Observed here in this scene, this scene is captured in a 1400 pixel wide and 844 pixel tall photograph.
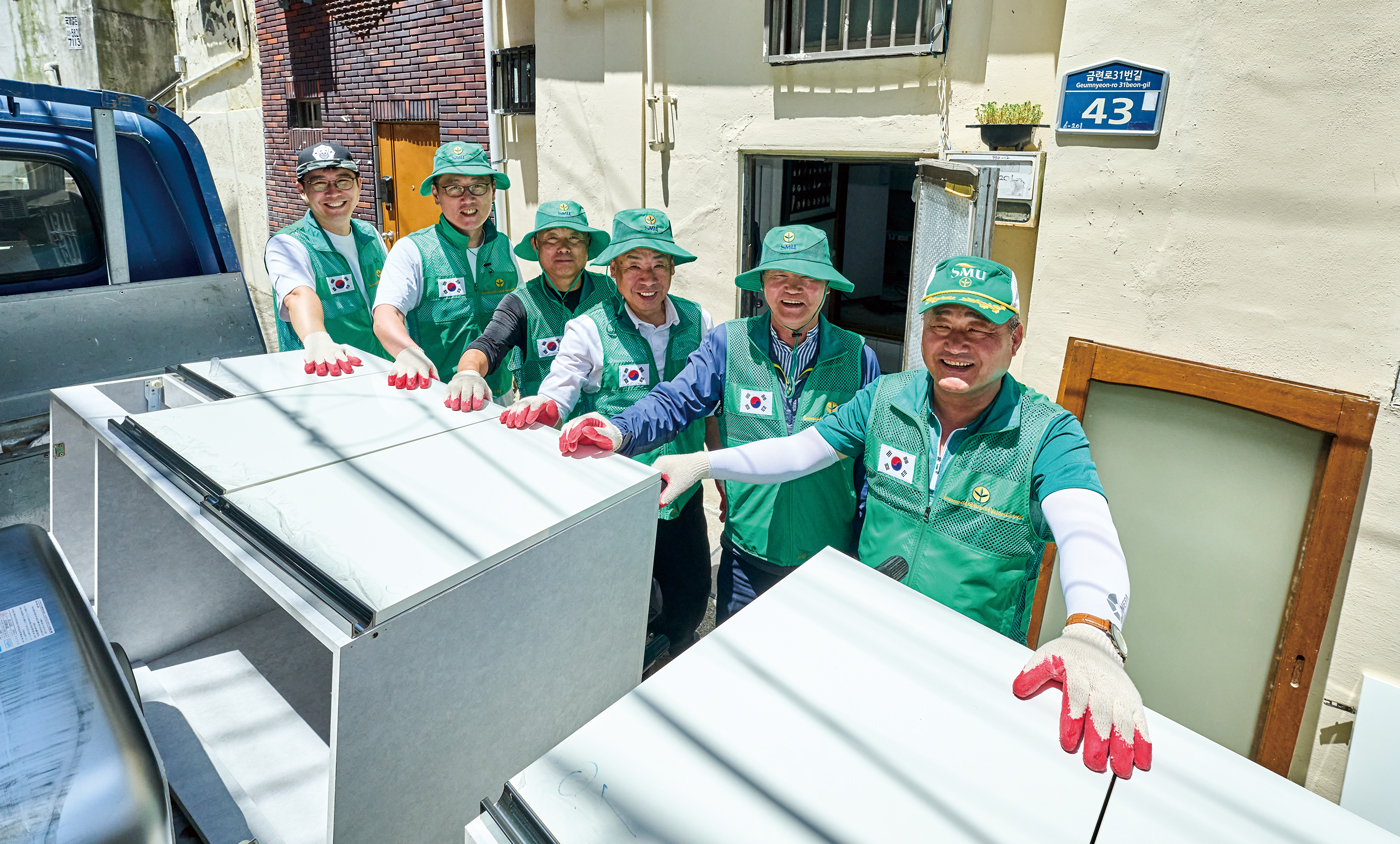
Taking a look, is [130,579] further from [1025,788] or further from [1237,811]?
[1237,811]

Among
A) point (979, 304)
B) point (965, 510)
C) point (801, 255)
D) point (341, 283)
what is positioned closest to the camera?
point (979, 304)

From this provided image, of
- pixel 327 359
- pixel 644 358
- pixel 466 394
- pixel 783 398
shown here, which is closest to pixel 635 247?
pixel 644 358

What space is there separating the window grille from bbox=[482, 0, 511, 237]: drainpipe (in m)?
0.03

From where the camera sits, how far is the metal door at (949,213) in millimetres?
3600

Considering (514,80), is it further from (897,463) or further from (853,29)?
(897,463)

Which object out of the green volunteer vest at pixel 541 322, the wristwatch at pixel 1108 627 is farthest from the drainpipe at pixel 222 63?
the wristwatch at pixel 1108 627

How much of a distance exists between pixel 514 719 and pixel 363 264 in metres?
2.97

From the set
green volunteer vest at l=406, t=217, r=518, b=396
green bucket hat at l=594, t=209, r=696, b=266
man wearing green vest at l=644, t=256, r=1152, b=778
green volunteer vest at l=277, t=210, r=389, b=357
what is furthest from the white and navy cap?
man wearing green vest at l=644, t=256, r=1152, b=778

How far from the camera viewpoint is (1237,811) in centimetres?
112

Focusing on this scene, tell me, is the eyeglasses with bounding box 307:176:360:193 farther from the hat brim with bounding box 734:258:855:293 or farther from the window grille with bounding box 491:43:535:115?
the window grille with bounding box 491:43:535:115

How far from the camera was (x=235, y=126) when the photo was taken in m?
11.1

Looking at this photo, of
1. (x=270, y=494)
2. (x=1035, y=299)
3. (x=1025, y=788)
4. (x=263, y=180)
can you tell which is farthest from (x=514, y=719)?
(x=263, y=180)

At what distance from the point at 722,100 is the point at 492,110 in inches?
105

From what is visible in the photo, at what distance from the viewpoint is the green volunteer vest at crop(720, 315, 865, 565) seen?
2547 millimetres
